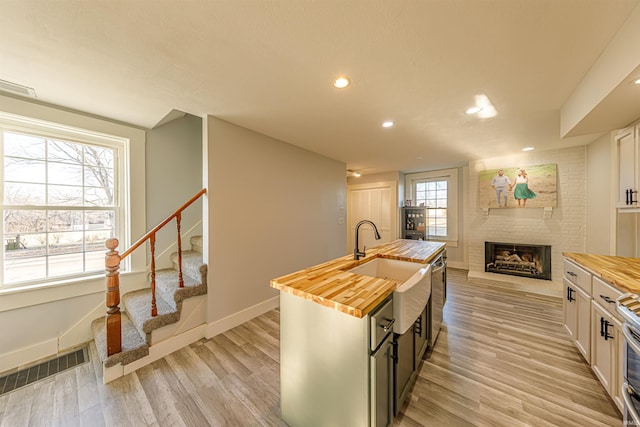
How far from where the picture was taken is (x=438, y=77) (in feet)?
5.59

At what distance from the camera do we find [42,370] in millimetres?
1918

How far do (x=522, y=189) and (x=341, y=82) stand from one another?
4276 mm

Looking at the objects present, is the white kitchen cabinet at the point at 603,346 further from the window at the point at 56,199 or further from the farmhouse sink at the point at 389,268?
the window at the point at 56,199

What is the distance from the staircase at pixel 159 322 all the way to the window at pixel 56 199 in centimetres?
69

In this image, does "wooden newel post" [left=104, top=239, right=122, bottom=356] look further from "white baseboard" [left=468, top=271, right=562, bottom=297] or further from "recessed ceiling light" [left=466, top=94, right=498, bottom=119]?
"white baseboard" [left=468, top=271, right=562, bottom=297]

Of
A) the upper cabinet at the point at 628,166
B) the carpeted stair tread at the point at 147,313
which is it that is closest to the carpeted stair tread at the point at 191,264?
the carpeted stair tread at the point at 147,313

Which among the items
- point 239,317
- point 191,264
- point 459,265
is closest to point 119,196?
point 191,264

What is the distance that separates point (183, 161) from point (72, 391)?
264 centimetres

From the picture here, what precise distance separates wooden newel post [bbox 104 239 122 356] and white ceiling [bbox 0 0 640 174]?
1423mm

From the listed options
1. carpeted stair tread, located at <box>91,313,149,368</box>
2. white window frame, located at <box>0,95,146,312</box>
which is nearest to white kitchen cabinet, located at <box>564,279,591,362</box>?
carpeted stair tread, located at <box>91,313,149,368</box>

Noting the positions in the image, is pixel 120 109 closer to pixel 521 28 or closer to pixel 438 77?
pixel 438 77

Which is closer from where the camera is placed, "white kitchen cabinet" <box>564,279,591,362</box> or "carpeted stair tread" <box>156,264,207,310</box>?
"white kitchen cabinet" <box>564,279,591,362</box>

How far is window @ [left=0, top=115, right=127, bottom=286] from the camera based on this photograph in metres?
2.06

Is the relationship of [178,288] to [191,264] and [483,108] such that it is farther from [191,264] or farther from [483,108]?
[483,108]
